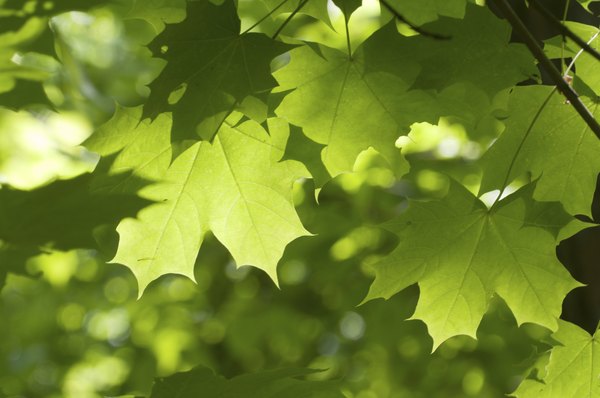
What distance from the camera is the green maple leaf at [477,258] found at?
1739 millimetres

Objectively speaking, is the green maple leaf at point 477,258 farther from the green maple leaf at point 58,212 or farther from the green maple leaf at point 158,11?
the green maple leaf at point 58,212

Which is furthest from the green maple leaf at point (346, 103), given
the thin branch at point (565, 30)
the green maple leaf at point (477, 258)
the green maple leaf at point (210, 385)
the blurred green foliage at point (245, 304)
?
the blurred green foliage at point (245, 304)

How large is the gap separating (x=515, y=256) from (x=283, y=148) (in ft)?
2.10

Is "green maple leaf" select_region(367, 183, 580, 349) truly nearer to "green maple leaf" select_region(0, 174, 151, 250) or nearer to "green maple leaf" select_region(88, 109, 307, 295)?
"green maple leaf" select_region(88, 109, 307, 295)

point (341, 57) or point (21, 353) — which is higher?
point (341, 57)

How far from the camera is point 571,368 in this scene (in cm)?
179

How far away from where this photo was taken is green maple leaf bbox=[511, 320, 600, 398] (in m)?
1.77

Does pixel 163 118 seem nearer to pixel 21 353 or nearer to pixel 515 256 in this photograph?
pixel 515 256

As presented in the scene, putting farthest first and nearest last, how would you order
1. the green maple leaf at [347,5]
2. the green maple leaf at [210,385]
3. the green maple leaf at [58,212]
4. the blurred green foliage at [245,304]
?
the blurred green foliage at [245,304]
the green maple leaf at [347,5]
the green maple leaf at [210,385]
the green maple leaf at [58,212]

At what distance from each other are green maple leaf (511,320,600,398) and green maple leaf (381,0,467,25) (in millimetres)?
824

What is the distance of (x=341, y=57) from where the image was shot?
5.48 feet

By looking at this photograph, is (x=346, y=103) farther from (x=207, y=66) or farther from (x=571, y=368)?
(x=571, y=368)

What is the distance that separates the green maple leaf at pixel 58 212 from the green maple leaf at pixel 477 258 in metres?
0.86

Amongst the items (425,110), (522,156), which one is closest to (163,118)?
(425,110)
